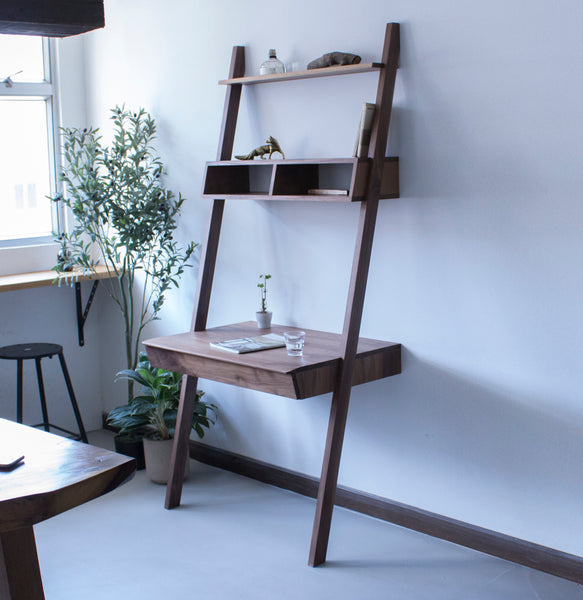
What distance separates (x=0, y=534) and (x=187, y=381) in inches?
77.0

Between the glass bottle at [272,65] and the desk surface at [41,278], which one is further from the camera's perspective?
the desk surface at [41,278]

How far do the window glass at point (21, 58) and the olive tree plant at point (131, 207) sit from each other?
51 centimetres

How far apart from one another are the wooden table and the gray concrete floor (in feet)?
3.56

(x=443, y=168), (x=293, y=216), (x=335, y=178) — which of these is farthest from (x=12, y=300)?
(x=443, y=168)

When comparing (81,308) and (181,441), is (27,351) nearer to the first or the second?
(81,308)

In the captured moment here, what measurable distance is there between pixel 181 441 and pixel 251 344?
77 centimetres

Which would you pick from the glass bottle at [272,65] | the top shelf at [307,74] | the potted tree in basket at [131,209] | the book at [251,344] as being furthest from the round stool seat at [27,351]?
the glass bottle at [272,65]

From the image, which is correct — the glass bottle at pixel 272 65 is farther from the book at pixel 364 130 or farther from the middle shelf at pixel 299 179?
the book at pixel 364 130

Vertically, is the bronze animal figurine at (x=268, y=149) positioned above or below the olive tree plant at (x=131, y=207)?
above

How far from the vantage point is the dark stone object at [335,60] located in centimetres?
339

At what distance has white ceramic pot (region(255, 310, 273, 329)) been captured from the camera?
3.88m

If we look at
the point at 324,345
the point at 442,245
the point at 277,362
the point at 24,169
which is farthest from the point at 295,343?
the point at 24,169

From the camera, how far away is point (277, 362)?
322 cm

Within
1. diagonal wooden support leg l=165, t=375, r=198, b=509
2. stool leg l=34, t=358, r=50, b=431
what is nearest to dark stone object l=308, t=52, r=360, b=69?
diagonal wooden support leg l=165, t=375, r=198, b=509
